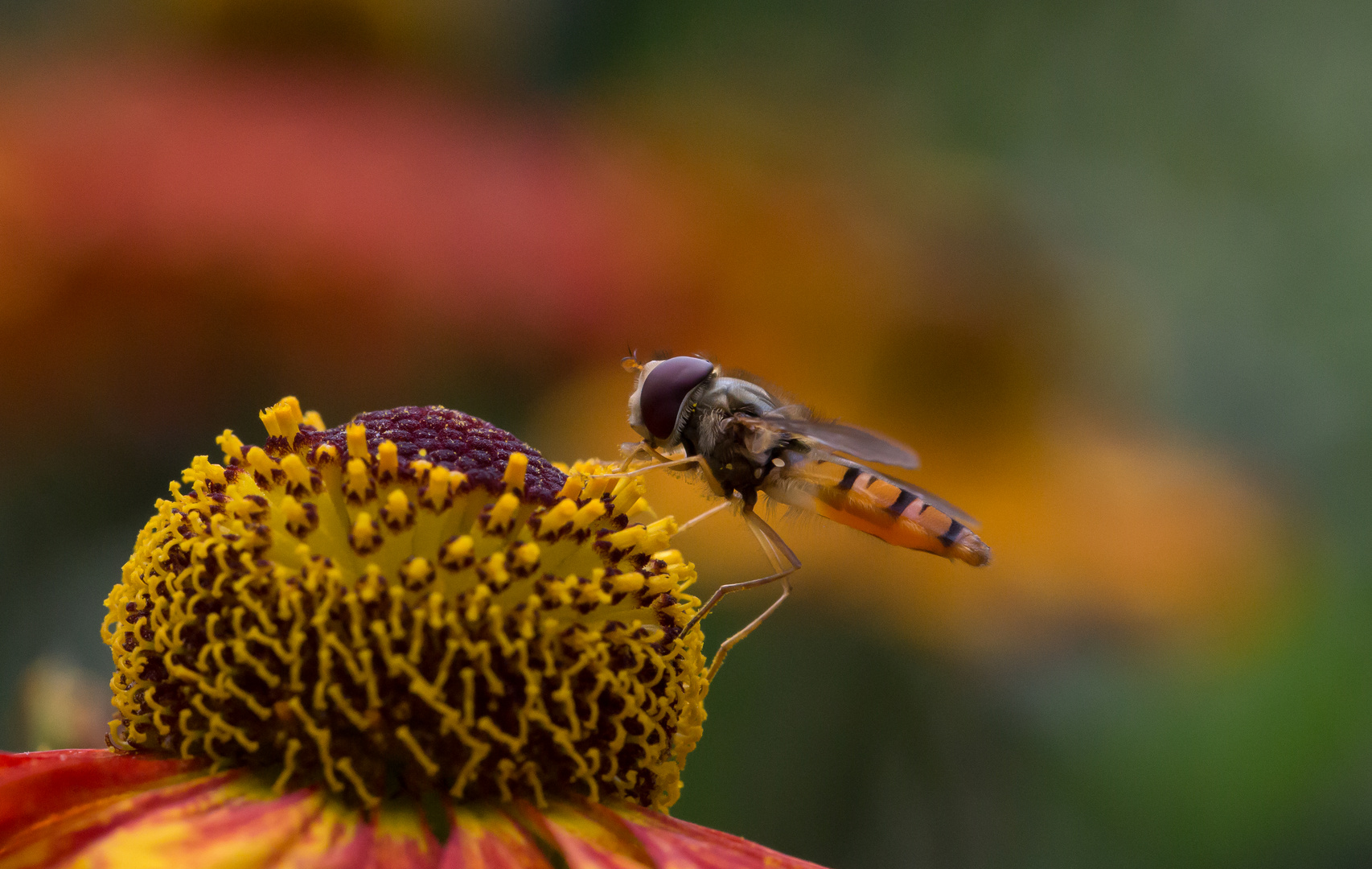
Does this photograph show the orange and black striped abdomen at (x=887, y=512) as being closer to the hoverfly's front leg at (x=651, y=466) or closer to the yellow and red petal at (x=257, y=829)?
the hoverfly's front leg at (x=651, y=466)

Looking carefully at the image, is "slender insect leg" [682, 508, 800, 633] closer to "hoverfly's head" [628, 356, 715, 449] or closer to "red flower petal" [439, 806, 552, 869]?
"hoverfly's head" [628, 356, 715, 449]

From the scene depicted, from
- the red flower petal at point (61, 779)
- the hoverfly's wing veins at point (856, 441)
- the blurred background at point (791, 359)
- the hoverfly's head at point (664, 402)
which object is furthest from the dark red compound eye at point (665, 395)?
the red flower petal at point (61, 779)

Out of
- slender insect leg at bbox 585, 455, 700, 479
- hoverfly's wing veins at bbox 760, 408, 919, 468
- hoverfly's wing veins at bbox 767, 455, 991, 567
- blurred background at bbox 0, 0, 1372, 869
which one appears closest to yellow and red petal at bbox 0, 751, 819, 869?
slender insect leg at bbox 585, 455, 700, 479

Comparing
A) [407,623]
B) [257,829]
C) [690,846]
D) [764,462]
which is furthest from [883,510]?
[257,829]

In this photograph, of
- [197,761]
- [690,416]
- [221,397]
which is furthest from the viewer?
[221,397]

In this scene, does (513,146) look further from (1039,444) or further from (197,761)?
(197,761)

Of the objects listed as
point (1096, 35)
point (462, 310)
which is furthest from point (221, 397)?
point (1096, 35)
